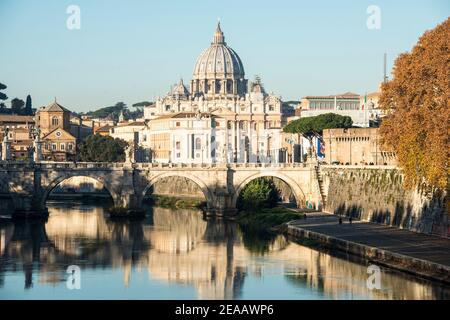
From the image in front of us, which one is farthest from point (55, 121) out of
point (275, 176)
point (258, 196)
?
point (258, 196)

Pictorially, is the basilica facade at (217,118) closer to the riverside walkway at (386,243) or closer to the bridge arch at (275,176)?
the bridge arch at (275,176)

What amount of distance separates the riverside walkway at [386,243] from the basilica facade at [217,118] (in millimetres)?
18712

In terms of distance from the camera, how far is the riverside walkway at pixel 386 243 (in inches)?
1679

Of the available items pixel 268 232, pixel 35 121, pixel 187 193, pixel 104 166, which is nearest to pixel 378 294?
pixel 268 232

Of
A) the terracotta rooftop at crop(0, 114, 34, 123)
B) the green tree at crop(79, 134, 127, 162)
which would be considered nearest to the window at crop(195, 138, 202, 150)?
the green tree at crop(79, 134, 127, 162)

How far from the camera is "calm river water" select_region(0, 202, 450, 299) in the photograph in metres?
41.9

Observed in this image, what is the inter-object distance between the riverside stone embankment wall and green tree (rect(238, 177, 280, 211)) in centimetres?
327

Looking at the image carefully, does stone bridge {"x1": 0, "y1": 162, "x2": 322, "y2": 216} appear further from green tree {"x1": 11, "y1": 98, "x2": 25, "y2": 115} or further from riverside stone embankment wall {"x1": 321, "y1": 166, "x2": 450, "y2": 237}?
green tree {"x1": 11, "y1": 98, "x2": 25, "y2": 115}

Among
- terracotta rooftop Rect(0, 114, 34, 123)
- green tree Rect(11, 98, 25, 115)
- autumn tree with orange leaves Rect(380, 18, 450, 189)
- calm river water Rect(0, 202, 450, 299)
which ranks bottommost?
calm river water Rect(0, 202, 450, 299)

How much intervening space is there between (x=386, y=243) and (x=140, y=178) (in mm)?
28139

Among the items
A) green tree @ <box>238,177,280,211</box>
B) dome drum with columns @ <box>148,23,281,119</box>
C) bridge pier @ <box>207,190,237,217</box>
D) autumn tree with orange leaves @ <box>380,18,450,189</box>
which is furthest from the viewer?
dome drum with columns @ <box>148,23,281,119</box>

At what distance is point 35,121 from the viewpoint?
13850cm

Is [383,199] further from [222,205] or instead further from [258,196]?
[222,205]

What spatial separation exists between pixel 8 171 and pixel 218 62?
115 meters
